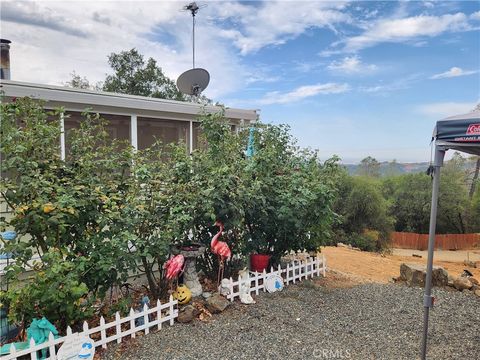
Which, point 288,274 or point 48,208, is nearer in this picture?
point 48,208

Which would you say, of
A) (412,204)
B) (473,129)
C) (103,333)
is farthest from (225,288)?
(412,204)

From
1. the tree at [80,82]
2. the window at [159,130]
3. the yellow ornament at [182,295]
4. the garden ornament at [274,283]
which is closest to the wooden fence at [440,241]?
the window at [159,130]

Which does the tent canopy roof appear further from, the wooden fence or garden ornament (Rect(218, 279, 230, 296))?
the wooden fence

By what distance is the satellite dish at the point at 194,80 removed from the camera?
25.4 feet

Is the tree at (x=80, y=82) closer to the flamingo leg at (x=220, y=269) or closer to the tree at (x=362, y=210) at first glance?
the tree at (x=362, y=210)

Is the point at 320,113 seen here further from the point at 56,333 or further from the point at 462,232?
the point at 462,232

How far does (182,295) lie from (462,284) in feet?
13.5

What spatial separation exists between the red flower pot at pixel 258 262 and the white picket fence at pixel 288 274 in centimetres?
9

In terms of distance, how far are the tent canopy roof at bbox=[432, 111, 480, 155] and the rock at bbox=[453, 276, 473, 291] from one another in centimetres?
312

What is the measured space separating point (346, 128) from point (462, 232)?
37.7 ft

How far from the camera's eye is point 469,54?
9773 millimetres

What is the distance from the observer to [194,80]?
25.6 ft

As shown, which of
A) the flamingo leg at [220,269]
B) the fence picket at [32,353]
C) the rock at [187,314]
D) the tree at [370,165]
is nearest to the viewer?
the fence picket at [32,353]

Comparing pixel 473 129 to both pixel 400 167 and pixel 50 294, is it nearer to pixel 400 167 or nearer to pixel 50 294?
pixel 50 294
